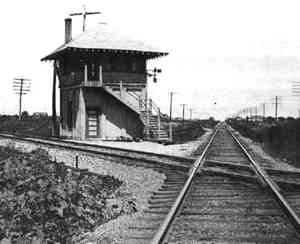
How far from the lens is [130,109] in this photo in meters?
32.0

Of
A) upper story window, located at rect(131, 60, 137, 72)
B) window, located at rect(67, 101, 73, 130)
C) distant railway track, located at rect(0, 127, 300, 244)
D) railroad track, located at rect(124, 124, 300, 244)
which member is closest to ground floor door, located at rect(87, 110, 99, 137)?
window, located at rect(67, 101, 73, 130)

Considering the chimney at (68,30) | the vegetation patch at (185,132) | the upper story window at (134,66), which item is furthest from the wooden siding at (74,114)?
the vegetation patch at (185,132)

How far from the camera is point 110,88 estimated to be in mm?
30891

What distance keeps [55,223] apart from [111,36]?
93.0ft

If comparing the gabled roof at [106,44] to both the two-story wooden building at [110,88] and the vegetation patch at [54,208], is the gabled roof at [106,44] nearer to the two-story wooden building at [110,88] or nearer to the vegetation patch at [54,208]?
the two-story wooden building at [110,88]

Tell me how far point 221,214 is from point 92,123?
25.1 meters

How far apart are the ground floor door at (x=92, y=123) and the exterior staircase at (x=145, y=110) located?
88.1 inches

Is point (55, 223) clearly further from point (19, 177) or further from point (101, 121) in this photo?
point (101, 121)

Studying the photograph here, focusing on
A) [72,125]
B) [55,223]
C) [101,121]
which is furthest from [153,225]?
[72,125]

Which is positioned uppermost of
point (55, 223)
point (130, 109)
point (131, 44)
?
point (131, 44)

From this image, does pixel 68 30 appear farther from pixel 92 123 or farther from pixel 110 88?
pixel 92 123

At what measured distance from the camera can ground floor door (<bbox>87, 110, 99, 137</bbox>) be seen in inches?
1262

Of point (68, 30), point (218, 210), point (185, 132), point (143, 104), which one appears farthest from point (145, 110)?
point (218, 210)

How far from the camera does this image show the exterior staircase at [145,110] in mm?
30477
